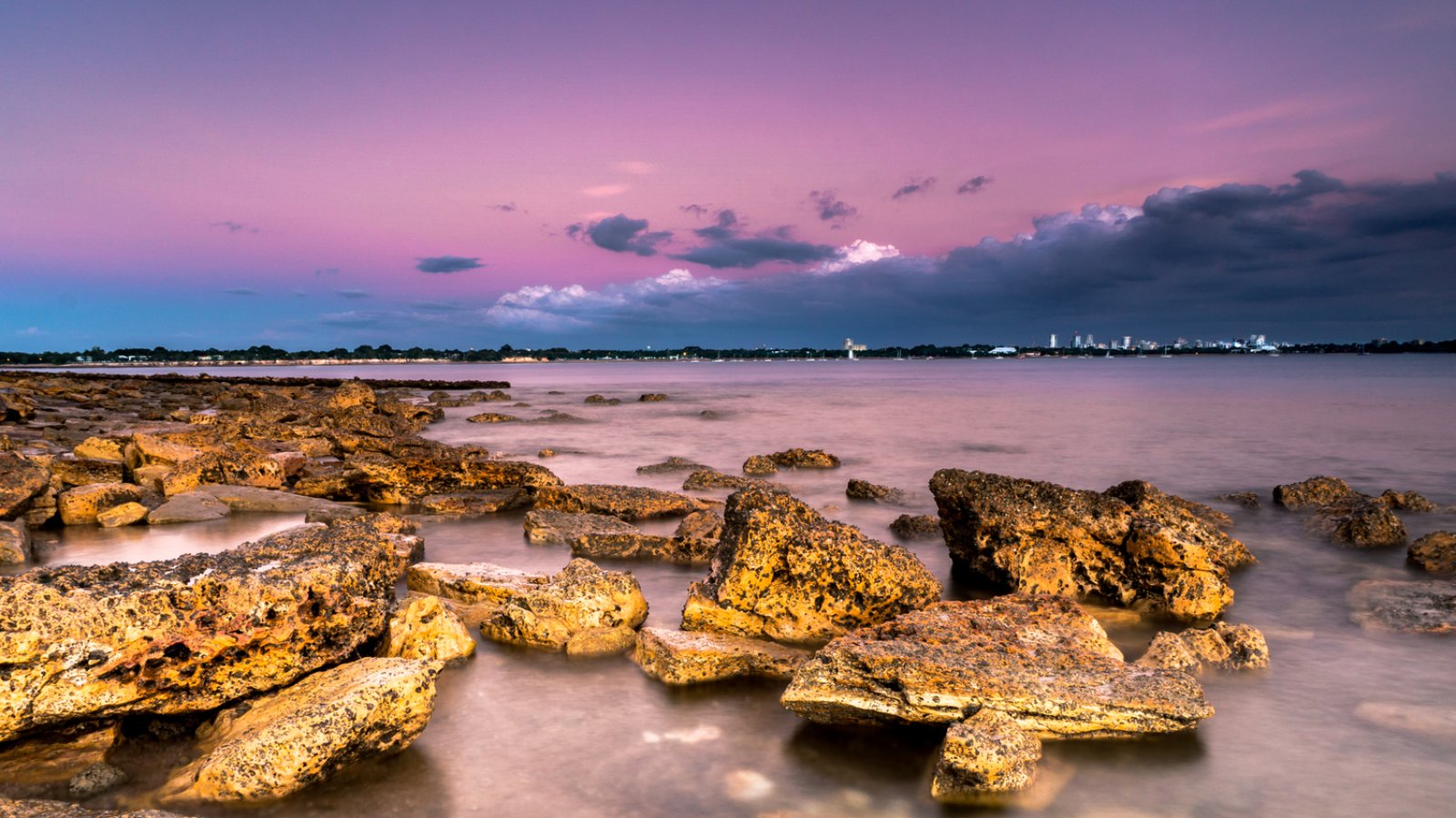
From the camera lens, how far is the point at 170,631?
4.09 meters

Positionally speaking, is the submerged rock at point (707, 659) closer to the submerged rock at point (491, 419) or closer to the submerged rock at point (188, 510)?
the submerged rock at point (188, 510)

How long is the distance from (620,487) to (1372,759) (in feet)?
28.0

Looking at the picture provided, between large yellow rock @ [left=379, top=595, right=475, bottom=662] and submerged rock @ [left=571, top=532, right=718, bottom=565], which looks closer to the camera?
large yellow rock @ [left=379, top=595, right=475, bottom=662]

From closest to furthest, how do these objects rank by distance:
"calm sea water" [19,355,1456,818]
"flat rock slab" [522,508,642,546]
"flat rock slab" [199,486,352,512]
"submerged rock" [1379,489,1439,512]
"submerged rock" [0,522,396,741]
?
"submerged rock" [0,522,396,741] < "calm sea water" [19,355,1456,818] < "flat rock slab" [522,508,642,546] < "flat rock slab" [199,486,352,512] < "submerged rock" [1379,489,1439,512]

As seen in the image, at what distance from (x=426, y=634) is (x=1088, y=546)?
570 cm

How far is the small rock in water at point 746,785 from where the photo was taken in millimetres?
4090

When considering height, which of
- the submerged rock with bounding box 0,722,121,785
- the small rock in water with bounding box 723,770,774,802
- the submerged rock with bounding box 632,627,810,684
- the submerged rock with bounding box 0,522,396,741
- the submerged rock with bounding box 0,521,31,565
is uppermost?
the submerged rock with bounding box 0,522,396,741

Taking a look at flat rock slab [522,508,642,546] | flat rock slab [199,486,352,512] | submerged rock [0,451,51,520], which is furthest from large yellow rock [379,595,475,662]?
submerged rock [0,451,51,520]

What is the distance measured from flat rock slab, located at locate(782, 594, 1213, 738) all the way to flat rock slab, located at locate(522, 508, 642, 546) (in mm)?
4730

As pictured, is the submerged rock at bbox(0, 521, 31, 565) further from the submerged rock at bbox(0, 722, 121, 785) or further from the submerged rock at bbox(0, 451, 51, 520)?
the submerged rock at bbox(0, 722, 121, 785)

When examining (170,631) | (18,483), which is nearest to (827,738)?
(170,631)

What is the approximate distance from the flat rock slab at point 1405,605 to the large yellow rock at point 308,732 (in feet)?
25.2

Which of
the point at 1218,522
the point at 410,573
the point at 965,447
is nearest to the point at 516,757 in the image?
the point at 410,573

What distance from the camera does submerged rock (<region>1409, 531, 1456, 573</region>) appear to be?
8.28 meters
